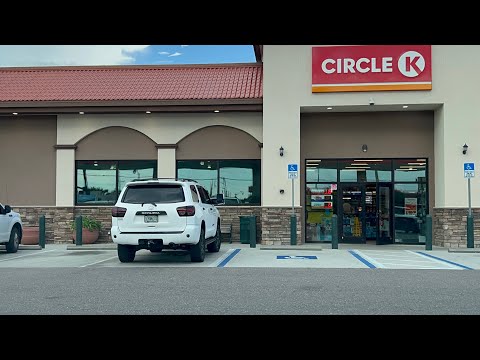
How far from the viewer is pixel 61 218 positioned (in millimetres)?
20016

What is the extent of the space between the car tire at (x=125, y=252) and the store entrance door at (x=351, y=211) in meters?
8.73

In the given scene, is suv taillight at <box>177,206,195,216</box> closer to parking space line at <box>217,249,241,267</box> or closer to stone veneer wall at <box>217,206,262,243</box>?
parking space line at <box>217,249,241,267</box>

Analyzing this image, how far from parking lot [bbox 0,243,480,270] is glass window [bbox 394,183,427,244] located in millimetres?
1446

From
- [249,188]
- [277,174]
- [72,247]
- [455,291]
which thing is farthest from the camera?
[249,188]

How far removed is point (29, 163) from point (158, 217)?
389 inches

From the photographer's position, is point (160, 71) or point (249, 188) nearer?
point (249, 188)

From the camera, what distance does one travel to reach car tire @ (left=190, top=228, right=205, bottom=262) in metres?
13.2

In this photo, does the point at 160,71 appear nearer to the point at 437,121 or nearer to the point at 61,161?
the point at 61,161

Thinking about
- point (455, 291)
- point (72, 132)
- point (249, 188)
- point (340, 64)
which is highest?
point (340, 64)

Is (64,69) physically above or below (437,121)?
above

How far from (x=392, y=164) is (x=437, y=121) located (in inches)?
83.3

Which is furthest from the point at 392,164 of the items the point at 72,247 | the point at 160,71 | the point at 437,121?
the point at 72,247

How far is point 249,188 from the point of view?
65.1ft

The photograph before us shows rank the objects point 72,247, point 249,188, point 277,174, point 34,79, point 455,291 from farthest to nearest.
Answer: point 34,79 < point 249,188 < point 277,174 < point 72,247 < point 455,291
